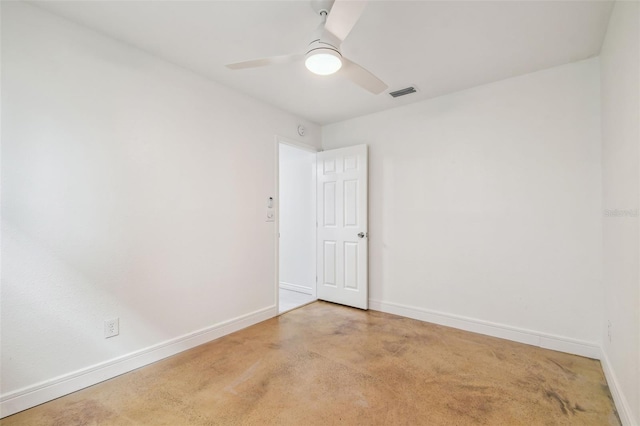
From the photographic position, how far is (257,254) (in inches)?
126

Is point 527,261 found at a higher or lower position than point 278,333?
higher

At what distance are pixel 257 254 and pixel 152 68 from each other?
200 cm

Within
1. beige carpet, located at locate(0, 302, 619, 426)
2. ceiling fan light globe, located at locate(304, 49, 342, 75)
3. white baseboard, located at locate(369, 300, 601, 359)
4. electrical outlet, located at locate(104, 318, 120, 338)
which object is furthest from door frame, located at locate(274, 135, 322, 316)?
ceiling fan light globe, located at locate(304, 49, 342, 75)

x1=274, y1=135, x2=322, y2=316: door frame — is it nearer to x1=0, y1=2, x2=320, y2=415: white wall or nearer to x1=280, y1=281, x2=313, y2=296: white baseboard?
x1=280, y1=281, x2=313, y2=296: white baseboard

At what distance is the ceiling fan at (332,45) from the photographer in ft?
4.58

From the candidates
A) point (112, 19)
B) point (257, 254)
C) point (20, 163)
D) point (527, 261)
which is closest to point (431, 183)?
point (527, 261)

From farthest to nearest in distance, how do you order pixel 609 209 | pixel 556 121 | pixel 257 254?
pixel 257 254
pixel 556 121
pixel 609 209

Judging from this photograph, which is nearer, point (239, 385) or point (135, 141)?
point (239, 385)

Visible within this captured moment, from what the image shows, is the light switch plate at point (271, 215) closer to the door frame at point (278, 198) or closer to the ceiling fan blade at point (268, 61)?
the door frame at point (278, 198)

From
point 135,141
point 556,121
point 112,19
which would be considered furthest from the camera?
point 556,121

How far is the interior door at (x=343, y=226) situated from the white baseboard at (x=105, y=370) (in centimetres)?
139

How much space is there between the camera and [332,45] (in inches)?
62.9

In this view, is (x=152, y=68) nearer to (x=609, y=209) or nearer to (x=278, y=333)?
(x=278, y=333)

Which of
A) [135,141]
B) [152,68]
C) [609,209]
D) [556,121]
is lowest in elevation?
[609,209]
